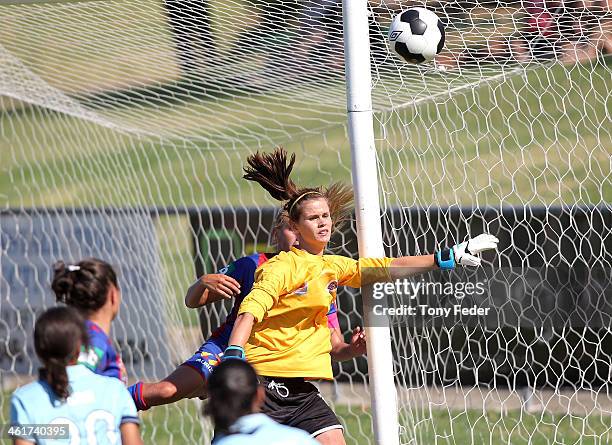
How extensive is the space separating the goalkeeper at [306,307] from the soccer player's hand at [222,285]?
152 mm

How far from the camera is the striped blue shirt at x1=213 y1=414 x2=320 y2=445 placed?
297 centimetres

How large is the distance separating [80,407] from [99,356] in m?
0.40

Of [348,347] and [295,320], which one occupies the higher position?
[295,320]

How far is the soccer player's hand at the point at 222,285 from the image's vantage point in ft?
15.3

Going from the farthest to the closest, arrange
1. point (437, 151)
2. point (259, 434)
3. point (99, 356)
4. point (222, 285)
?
point (437, 151) → point (222, 285) → point (99, 356) → point (259, 434)

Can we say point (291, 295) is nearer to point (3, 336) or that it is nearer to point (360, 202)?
point (360, 202)

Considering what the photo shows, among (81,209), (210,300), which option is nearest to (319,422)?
(210,300)

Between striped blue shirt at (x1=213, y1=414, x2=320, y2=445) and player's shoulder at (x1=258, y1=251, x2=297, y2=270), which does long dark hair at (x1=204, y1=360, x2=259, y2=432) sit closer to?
striped blue shirt at (x1=213, y1=414, x2=320, y2=445)

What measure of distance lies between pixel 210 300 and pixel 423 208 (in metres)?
1.76

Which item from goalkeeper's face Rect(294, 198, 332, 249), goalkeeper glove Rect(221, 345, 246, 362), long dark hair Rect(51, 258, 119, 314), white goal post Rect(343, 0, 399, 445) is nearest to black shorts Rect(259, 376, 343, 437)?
white goal post Rect(343, 0, 399, 445)

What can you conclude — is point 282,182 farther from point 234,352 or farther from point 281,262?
point 234,352

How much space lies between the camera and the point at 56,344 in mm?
3281

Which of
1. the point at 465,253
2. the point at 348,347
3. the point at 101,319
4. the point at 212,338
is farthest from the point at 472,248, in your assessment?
the point at 101,319

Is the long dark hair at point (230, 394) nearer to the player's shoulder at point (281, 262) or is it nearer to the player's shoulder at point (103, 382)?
the player's shoulder at point (103, 382)
